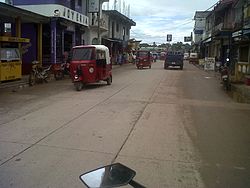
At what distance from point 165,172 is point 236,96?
11.9m

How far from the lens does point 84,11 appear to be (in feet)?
106

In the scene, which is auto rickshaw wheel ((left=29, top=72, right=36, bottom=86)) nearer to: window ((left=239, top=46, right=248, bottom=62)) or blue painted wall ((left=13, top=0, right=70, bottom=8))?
blue painted wall ((left=13, top=0, right=70, bottom=8))

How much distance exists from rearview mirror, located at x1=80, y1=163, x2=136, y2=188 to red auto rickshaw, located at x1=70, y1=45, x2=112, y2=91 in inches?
561

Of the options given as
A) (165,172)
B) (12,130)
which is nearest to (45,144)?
(12,130)

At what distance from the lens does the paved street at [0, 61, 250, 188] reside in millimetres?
5133

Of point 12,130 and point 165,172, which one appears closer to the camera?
point 165,172

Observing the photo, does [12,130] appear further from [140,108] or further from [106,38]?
[106,38]

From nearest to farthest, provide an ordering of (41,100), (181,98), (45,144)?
(45,144), (41,100), (181,98)

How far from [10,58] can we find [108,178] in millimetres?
16845

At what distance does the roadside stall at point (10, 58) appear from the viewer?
1723cm

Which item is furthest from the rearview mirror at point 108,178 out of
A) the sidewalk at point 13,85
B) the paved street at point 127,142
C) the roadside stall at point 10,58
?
the roadside stall at point 10,58

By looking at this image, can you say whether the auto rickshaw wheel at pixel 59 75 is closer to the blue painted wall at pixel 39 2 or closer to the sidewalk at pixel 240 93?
the blue painted wall at pixel 39 2

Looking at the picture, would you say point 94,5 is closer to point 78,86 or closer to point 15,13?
point 15,13

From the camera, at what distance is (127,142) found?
7055 millimetres
